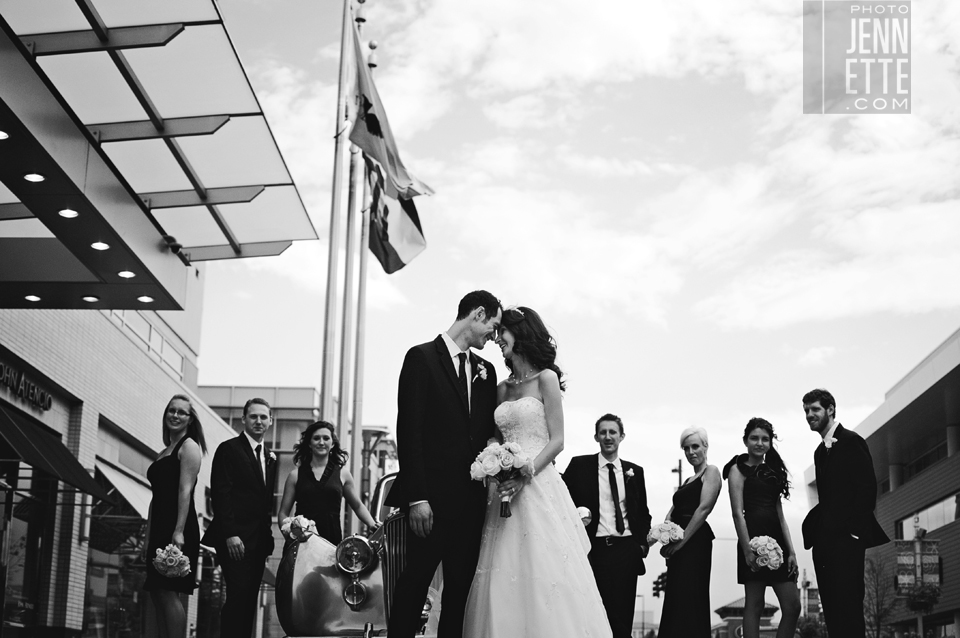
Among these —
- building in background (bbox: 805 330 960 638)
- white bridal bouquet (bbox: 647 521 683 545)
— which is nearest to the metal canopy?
white bridal bouquet (bbox: 647 521 683 545)

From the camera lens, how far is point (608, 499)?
9633mm

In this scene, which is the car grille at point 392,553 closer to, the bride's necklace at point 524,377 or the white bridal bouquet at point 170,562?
the white bridal bouquet at point 170,562

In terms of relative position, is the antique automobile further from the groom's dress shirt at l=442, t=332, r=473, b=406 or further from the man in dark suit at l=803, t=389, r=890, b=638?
the man in dark suit at l=803, t=389, r=890, b=638

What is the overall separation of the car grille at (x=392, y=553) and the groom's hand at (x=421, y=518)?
252 centimetres

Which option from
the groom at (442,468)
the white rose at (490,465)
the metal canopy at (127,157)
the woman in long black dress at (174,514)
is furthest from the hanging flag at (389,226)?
the white rose at (490,465)

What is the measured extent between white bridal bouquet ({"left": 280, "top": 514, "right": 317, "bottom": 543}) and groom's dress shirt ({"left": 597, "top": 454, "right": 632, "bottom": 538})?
249 cm

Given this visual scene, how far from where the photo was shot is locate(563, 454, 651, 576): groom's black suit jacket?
31.4ft

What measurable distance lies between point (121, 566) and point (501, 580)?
1942cm

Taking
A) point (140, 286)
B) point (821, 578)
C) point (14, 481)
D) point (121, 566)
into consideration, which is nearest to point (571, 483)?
point (821, 578)

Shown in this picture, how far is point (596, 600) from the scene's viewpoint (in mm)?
6246

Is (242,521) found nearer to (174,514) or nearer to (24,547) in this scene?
(174,514)

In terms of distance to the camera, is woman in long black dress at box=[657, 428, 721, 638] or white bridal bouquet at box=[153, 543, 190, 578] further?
woman in long black dress at box=[657, 428, 721, 638]

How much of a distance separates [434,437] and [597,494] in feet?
13.2

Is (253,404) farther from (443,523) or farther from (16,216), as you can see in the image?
(16,216)
